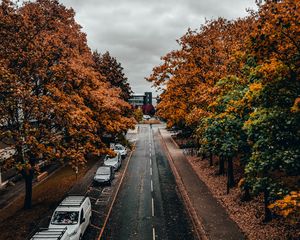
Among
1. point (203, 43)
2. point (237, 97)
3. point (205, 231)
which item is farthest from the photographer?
point (203, 43)

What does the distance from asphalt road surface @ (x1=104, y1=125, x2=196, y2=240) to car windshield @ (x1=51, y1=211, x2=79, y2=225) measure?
6.47 ft

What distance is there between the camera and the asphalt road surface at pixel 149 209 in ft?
54.1

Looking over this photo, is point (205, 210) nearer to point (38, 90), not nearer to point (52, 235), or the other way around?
point (52, 235)

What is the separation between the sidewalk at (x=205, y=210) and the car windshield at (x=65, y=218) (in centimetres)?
669

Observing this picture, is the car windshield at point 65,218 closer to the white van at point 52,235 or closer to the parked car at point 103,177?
the white van at point 52,235

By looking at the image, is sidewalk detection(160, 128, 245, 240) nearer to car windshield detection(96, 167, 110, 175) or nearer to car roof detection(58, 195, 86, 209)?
car windshield detection(96, 167, 110, 175)

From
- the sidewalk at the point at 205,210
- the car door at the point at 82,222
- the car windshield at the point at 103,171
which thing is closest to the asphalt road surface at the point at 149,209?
the sidewalk at the point at 205,210

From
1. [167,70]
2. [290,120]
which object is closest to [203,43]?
[167,70]

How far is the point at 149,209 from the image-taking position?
20.2 m

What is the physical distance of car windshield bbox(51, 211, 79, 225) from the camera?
15.5 metres

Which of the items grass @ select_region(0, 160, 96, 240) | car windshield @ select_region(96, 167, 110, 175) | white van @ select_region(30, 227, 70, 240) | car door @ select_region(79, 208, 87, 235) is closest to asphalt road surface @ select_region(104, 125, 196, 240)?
car door @ select_region(79, 208, 87, 235)

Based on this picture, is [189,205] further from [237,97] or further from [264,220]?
[237,97]

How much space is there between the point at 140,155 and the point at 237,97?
2702 cm

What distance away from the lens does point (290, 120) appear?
10039 millimetres
